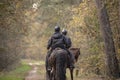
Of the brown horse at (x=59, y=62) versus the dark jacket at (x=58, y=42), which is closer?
the brown horse at (x=59, y=62)


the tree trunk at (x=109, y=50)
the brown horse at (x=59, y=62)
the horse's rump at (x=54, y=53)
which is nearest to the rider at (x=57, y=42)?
the horse's rump at (x=54, y=53)

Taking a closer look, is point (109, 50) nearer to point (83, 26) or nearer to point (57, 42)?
point (57, 42)

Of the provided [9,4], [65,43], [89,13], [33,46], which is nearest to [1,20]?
[9,4]

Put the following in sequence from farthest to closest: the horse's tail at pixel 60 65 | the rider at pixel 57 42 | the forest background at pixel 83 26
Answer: the forest background at pixel 83 26 < the rider at pixel 57 42 < the horse's tail at pixel 60 65

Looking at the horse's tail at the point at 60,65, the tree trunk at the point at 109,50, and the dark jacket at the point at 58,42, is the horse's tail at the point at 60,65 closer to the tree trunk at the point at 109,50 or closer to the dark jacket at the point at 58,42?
the dark jacket at the point at 58,42

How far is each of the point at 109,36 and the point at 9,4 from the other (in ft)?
23.0

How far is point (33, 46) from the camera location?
3479 inches

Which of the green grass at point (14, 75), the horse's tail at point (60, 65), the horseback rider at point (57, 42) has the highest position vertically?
the horseback rider at point (57, 42)

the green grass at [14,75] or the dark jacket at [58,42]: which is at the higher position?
the dark jacket at [58,42]

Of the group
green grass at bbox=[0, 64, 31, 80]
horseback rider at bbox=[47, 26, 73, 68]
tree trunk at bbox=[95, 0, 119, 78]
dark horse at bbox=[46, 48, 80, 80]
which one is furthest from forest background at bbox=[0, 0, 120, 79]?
dark horse at bbox=[46, 48, 80, 80]

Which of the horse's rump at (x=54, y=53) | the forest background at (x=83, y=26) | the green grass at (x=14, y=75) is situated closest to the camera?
the horse's rump at (x=54, y=53)

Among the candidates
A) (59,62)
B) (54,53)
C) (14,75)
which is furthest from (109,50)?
(14,75)

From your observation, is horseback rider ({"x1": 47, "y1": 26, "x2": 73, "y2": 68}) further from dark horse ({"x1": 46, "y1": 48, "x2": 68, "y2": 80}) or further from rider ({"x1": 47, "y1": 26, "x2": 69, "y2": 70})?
dark horse ({"x1": 46, "y1": 48, "x2": 68, "y2": 80})

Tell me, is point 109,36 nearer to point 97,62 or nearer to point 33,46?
point 97,62
